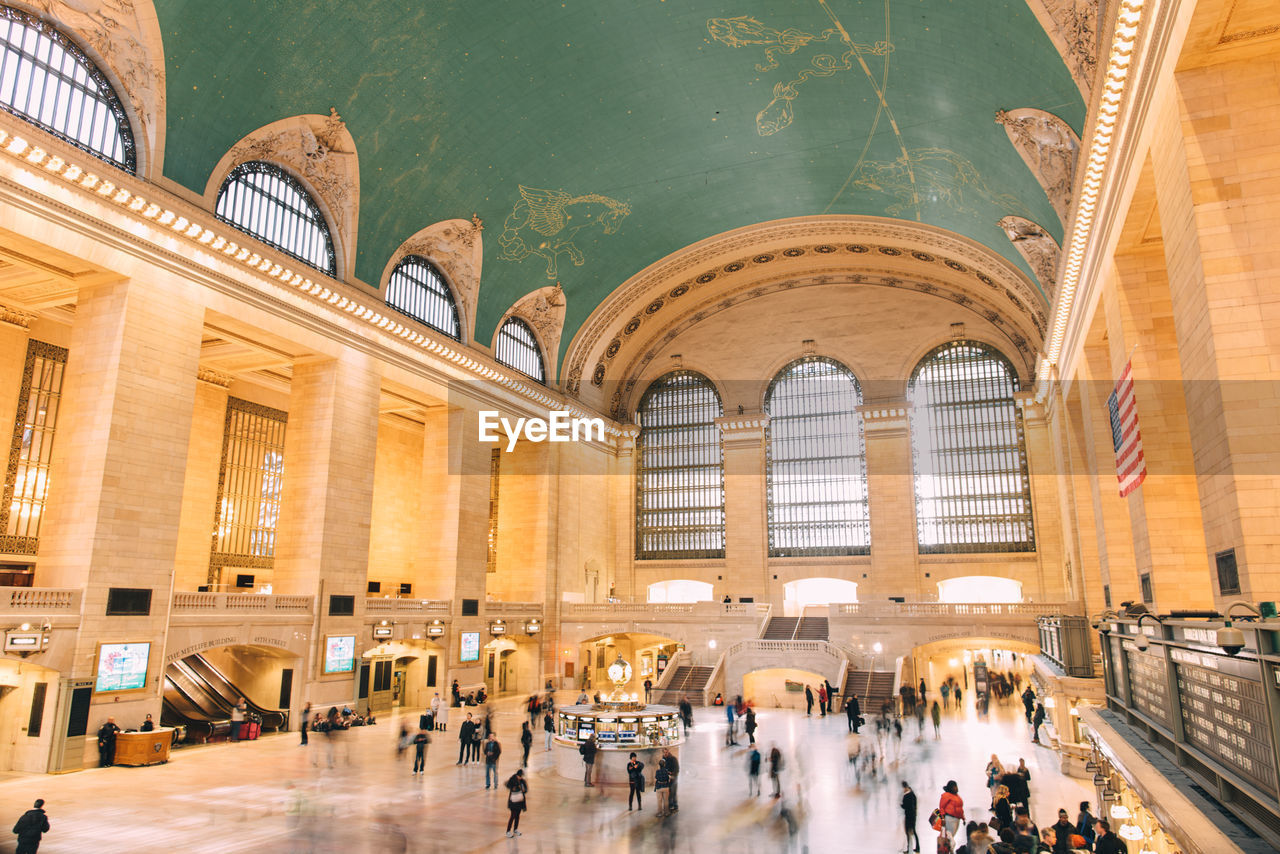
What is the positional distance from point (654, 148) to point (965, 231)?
11.0 metres

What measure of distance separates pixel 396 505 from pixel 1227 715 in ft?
96.7

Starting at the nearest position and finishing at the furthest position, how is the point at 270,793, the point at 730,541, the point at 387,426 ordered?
the point at 270,793
the point at 387,426
the point at 730,541

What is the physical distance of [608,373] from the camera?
3712 centimetres

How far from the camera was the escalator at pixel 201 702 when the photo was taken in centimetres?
1828

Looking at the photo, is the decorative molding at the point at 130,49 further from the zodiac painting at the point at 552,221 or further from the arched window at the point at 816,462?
the arched window at the point at 816,462

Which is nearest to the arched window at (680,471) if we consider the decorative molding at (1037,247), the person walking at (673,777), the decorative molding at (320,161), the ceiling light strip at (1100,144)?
the decorative molding at (1037,247)

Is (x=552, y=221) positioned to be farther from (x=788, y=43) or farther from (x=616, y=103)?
(x=788, y=43)

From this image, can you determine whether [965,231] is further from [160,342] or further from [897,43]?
[160,342]

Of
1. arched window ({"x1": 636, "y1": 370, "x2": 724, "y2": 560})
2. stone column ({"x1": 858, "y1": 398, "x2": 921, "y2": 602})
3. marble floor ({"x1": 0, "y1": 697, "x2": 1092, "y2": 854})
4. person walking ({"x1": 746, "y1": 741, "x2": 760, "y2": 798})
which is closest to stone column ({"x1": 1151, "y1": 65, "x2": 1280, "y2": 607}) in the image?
marble floor ({"x1": 0, "y1": 697, "x2": 1092, "y2": 854})

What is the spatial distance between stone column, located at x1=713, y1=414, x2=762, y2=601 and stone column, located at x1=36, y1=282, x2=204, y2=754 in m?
23.5

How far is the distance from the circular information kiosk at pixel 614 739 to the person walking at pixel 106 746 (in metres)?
8.18

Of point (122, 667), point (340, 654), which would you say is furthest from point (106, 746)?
point (340, 654)

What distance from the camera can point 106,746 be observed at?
49.3ft

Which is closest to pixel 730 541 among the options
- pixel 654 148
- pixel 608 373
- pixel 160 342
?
pixel 608 373
